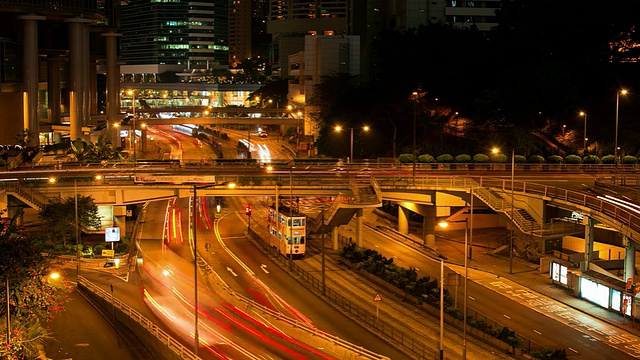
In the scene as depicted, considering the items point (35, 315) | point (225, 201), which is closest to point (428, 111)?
point (225, 201)

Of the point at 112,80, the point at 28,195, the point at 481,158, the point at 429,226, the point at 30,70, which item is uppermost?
the point at 30,70

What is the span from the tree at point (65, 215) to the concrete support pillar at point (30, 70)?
35916 millimetres

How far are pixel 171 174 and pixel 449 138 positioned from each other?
43340 millimetres

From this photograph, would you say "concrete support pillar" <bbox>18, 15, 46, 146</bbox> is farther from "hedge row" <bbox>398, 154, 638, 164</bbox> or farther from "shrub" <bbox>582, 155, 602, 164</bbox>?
"shrub" <bbox>582, 155, 602, 164</bbox>

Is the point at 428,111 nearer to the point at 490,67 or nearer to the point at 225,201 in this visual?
the point at 490,67

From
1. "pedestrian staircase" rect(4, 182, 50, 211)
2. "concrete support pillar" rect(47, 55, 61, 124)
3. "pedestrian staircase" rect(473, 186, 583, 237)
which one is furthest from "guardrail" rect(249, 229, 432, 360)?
"concrete support pillar" rect(47, 55, 61, 124)

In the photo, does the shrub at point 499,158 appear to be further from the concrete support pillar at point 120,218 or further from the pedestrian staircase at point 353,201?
the concrete support pillar at point 120,218

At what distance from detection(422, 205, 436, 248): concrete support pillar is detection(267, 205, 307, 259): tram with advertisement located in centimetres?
1408

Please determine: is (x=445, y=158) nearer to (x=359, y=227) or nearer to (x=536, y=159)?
(x=536, y=159)

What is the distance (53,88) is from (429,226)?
248ft

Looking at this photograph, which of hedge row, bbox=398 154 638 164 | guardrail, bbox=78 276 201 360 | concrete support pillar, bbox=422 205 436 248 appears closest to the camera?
guardrail, bbox=78 276 201 360

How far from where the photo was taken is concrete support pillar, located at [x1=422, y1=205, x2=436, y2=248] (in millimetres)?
77750

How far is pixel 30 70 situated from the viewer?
347 feet

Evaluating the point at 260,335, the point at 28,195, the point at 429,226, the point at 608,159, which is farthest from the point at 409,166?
the point at 260,335
